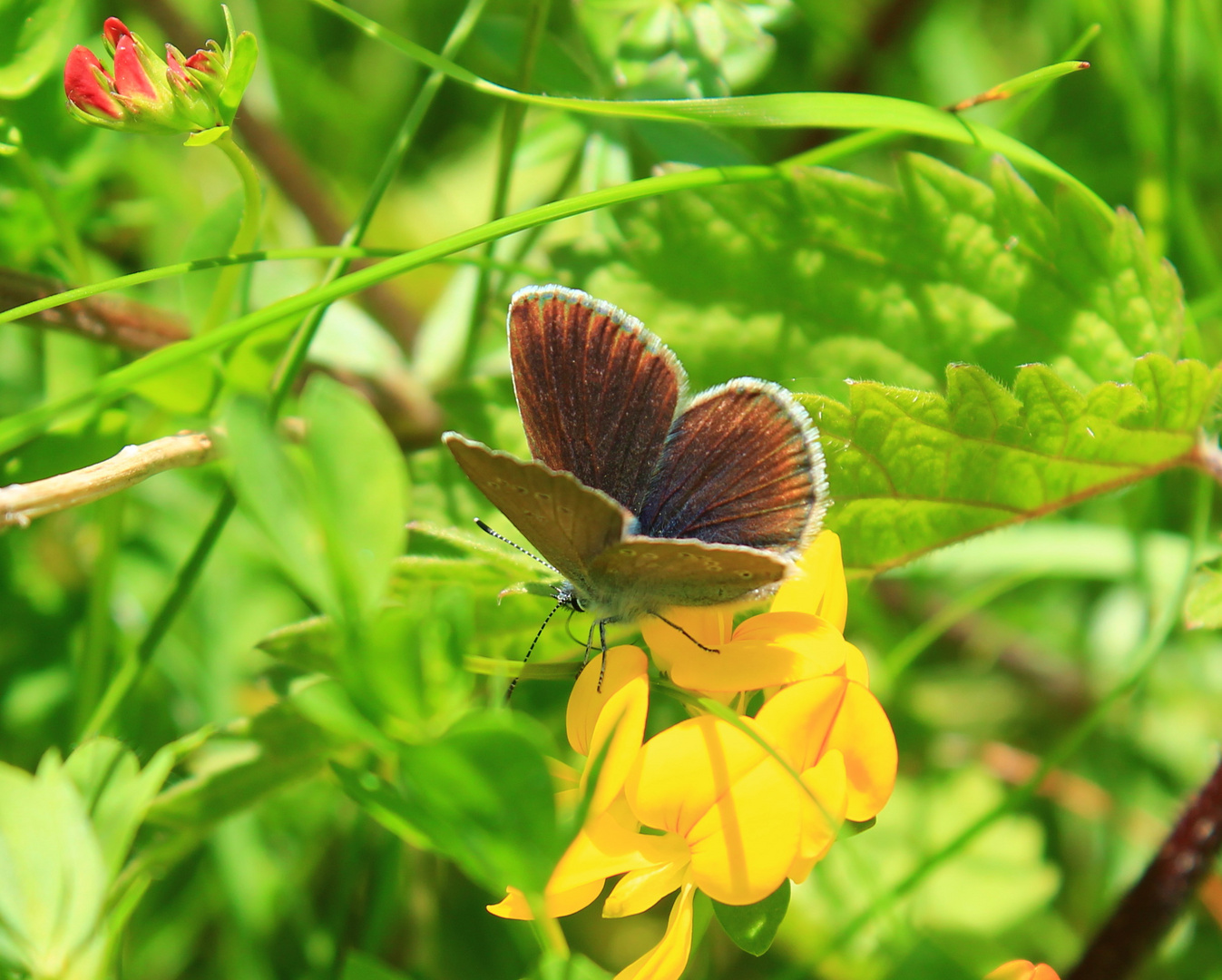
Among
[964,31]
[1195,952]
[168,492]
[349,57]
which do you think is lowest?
[1195,952]

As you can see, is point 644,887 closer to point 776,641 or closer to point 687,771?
point 687,771

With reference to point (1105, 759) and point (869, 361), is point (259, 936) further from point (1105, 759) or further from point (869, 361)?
point (1105, 759)

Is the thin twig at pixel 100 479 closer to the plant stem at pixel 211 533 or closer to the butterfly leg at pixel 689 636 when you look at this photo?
the plant stem at pixel 211 533

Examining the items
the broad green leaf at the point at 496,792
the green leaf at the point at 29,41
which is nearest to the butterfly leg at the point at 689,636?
the broad green leaf at the point at 496,792

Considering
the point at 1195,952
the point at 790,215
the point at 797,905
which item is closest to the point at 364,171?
the point at 790,215

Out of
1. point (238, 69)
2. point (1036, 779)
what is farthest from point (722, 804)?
point (238, 69)

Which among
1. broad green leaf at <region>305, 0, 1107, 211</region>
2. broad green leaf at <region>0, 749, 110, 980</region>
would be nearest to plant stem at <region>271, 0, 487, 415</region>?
broad green leaf at <region>305, 0, 1107, 211</region>
